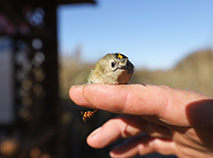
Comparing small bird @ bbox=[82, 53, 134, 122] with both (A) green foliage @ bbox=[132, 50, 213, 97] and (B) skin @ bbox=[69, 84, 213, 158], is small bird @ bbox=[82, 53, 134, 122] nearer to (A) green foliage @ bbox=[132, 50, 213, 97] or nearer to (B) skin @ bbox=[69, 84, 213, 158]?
(B) skin @ bbox=[69, 84, 213, 158]

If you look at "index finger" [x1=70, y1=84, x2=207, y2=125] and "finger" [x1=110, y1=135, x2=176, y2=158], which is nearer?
"index finger" [x1=70, y1=84, x2=207, y2=125]

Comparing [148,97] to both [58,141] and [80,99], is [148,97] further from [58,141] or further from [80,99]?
[58,141]

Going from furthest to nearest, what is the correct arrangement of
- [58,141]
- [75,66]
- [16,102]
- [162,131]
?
[75,66] < [16,102] < [58,141] < [162,131]

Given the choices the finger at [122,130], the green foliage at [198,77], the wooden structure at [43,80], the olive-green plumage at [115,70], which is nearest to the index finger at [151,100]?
the olive-green plumage at [115,70]

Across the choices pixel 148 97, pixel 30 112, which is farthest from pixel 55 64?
pixel 148 97

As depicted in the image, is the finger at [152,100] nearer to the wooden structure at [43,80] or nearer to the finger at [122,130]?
the finger at [122,130]

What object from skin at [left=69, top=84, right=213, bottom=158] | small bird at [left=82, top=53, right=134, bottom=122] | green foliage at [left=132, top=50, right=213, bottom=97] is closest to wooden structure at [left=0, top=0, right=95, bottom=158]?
small bird at [left=82, top=53, right=134, bottom=122]

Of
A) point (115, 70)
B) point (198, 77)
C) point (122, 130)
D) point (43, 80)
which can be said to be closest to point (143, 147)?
point (122, 130)
